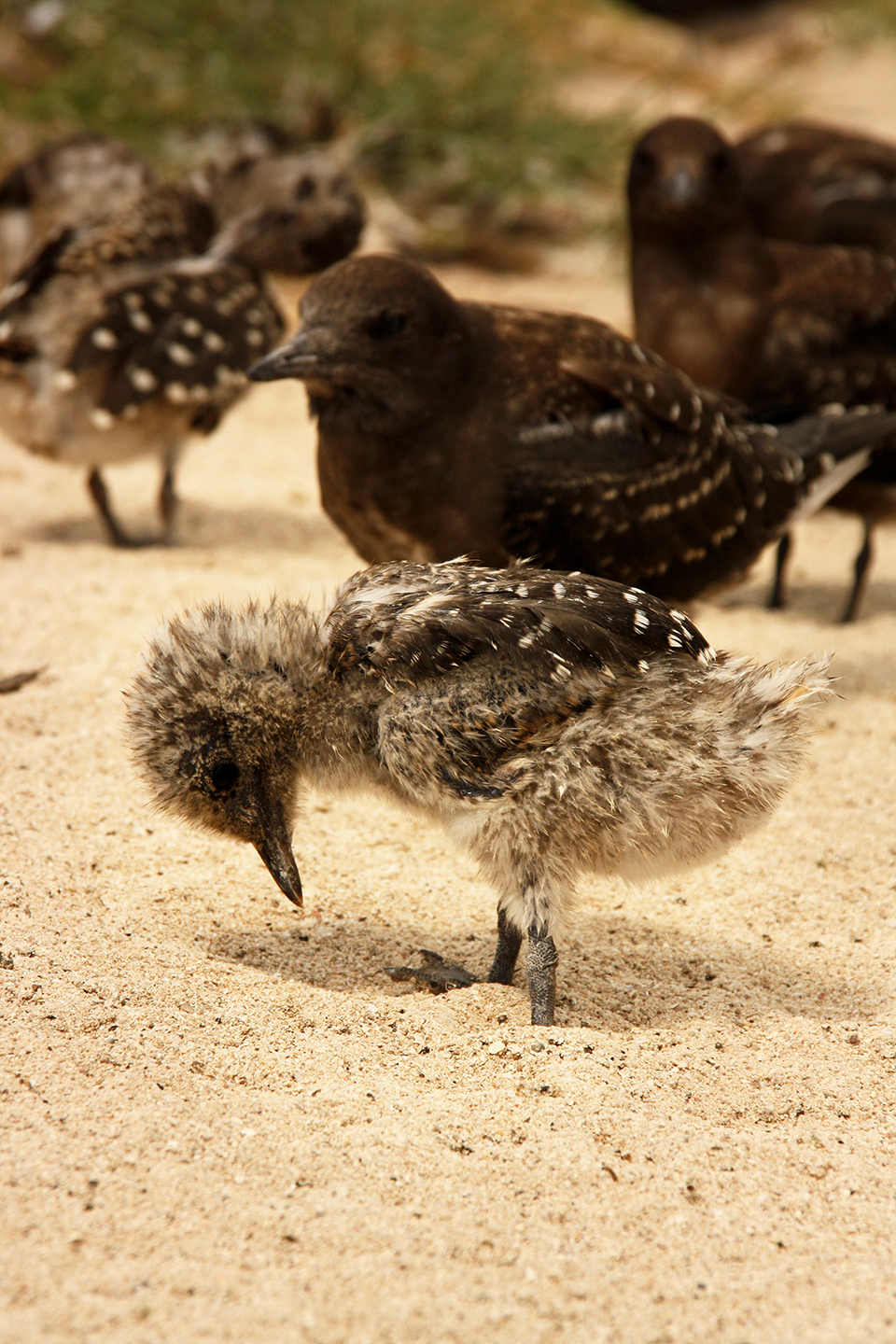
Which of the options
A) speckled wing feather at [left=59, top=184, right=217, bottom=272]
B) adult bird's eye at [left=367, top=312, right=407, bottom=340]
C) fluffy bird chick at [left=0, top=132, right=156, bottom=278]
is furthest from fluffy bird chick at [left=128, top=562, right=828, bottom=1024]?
fluffy bird chick at [left=0, top=132, right=156, bottom=278]

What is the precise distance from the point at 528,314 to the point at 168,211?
2.91 metres

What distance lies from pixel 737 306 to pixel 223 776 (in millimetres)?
3691

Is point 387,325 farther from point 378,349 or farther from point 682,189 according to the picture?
point 682,189

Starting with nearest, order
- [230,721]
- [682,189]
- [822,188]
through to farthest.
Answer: [230,721], [682,189], [822,188]

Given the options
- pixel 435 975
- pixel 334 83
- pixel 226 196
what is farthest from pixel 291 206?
pixel 435 975

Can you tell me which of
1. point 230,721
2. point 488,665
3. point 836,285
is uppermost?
point 836,285

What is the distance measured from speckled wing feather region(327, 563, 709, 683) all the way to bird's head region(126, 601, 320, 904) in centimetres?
14

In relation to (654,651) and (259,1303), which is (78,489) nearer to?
(654,651)

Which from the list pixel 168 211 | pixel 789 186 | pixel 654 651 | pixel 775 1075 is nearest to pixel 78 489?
pixel 168 211

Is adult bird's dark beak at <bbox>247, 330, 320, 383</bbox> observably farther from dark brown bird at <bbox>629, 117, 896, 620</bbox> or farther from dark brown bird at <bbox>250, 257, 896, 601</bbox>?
dark brown bird at <bbox>629, 117, 896, 620</bbox>

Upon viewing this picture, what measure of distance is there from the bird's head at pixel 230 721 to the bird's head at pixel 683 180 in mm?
3420

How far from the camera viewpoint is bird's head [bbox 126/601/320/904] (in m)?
3.25

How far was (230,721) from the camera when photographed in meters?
3.26

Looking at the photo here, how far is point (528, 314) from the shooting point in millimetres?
4758
